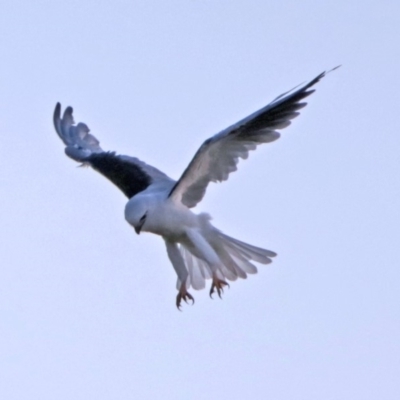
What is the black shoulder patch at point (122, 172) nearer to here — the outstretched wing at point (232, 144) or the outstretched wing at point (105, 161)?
the outstretched wing at point (105, 161)

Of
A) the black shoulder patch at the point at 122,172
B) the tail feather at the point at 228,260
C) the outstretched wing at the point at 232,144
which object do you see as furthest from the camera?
the black shoulder patch at the point at 122,172

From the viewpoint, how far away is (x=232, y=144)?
1079cm

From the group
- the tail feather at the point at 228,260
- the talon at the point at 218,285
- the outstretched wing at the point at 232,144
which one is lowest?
the talon at the point at 218,285

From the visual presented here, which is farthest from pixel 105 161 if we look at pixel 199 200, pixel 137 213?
pixel 137 213

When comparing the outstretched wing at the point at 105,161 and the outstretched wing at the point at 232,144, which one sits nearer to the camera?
the outstretched wing at the point at 232,144

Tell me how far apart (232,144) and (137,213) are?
0.97 meters

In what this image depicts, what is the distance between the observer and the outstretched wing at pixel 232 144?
1045 cm

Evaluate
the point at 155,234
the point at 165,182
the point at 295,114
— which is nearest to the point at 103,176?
the point at 165,182

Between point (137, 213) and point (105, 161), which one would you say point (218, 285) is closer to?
point (137, 213)

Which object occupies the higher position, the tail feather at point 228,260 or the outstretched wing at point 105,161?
the outstretched wing at point 105,161

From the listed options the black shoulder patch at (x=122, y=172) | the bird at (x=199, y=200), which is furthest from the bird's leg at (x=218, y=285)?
the black shoulder patch at (x=122, y=172)

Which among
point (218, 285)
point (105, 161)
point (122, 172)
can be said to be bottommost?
point (218, 285)

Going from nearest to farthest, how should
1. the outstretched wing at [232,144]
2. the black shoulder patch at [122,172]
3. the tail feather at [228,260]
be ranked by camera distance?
the outstretched wing at [232,144], the tail feather at [228,260], the black shoulder patch at [122,172]

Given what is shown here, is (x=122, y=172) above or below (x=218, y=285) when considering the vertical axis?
above
